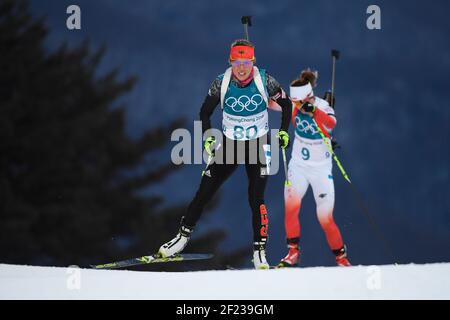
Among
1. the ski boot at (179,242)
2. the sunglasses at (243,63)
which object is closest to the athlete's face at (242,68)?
the sunglasses at (243,63)

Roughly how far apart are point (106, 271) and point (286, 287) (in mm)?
2028

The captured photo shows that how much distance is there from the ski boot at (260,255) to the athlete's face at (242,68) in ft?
5.36

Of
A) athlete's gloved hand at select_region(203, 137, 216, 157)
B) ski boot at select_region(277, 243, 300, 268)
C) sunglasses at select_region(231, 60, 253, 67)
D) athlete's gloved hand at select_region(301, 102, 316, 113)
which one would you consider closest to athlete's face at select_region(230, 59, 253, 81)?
sunglasses at select_region(231, 60, 253, 67)

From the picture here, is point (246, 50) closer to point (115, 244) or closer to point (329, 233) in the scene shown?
point (329, 233)

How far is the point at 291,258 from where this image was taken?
8.61 meters

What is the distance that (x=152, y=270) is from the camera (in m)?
8.40

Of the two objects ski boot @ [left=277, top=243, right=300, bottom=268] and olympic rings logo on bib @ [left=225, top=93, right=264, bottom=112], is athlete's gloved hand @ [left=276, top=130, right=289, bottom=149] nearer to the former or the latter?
olympic rings logo on bib @ [left=225, top=93, right=264, bottom=112]

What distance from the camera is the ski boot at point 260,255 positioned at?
769cm

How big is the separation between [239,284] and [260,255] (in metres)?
0.80

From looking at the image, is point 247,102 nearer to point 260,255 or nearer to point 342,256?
point 260,255

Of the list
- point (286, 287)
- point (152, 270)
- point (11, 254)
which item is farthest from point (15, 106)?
point (286, 287)

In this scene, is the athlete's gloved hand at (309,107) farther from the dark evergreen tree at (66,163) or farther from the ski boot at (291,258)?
the dark evergreen tree at (66,163)

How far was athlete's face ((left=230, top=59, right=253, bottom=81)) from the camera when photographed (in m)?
7.45

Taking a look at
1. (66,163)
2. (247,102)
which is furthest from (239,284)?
(66,163)
